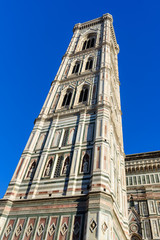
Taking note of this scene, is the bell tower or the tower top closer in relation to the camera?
the bell tower

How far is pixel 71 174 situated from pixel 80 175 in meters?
0.46

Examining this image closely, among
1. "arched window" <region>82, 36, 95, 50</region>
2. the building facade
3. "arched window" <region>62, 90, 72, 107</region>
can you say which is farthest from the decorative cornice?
the building facade

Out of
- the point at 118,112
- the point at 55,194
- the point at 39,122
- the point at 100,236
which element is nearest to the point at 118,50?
the point at 118,112

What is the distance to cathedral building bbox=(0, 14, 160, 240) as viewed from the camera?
8.95m

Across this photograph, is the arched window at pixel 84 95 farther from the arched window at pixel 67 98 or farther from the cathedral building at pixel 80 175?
the arched window at pixel 67 98

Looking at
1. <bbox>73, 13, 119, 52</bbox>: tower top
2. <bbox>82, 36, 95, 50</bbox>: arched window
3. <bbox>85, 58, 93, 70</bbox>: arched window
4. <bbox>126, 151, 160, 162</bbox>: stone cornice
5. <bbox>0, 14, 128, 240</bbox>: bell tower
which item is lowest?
<bbox>0, 14, 128, 240</bbox>: bell tower

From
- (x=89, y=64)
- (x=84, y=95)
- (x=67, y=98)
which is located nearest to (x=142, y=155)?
(x=84, y=95)

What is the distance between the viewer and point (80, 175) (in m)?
10.6

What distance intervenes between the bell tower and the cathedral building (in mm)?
36

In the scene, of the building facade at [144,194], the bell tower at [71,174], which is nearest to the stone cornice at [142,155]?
the building facade at [144,194]

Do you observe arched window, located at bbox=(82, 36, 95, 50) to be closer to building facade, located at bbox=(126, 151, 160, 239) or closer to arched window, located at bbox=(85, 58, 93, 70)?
arched window, located at bbox=(85, 58, 93, 70)

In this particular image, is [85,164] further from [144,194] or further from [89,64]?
[89,64]

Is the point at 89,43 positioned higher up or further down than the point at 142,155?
higher up

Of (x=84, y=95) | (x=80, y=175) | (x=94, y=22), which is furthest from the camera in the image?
(x=94, y=22)
